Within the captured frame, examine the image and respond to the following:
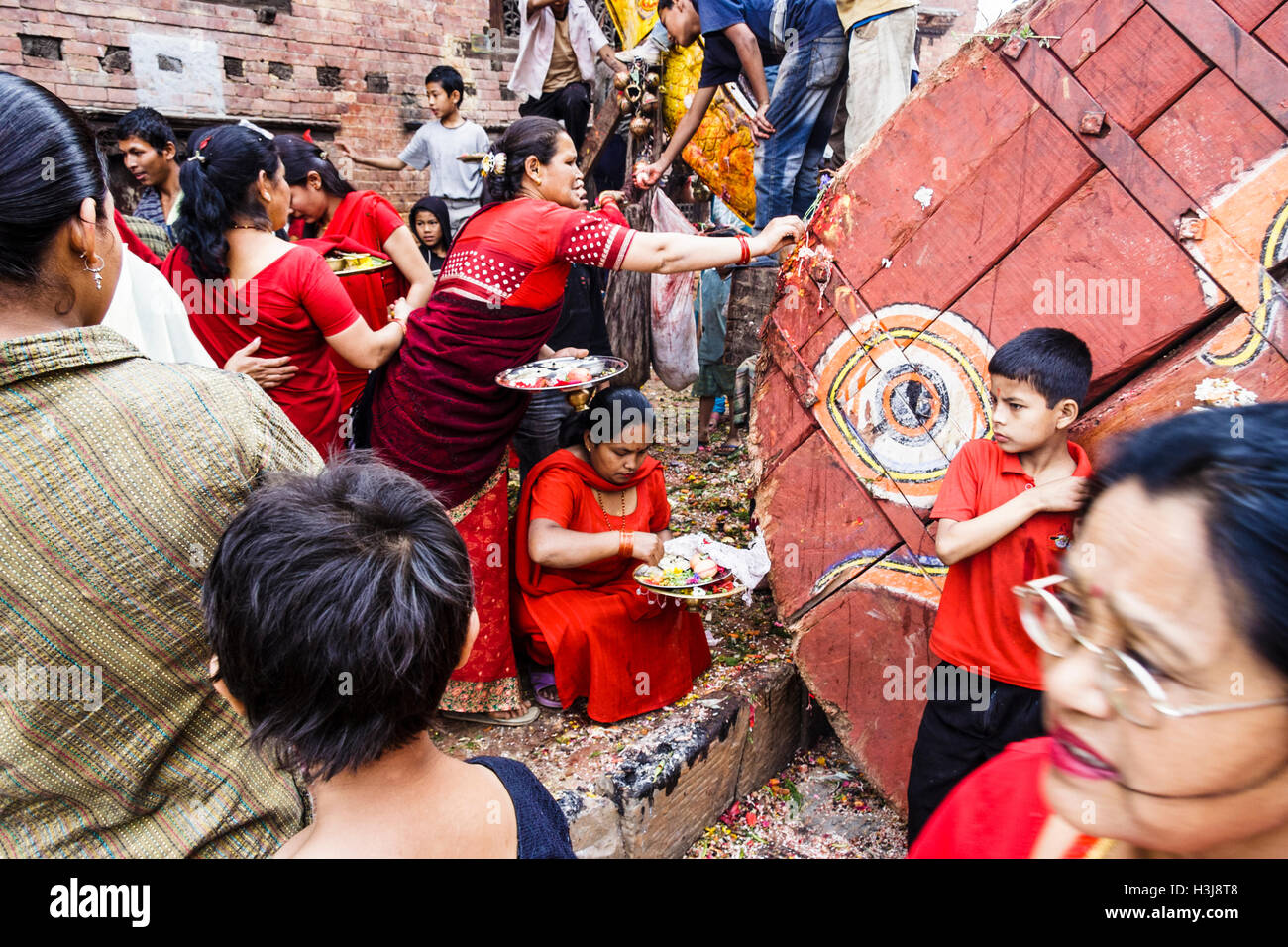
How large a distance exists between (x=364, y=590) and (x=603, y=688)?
2171 mm

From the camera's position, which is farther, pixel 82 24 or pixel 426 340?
pixel 82 24

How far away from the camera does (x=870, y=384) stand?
258cm

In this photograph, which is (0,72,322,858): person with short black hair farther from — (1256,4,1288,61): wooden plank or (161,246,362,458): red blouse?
(1256,4,1288,61): wooden plank

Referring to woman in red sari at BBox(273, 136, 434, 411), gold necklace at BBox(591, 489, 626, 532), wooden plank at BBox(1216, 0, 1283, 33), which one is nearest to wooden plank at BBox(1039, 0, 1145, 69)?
wooden plank at BBox(1216, 0, 1283, 33)

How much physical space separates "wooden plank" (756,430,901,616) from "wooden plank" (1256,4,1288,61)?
149 cm

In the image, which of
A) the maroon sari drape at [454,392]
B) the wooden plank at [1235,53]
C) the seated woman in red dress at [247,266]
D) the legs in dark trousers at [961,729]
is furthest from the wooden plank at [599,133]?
the legs in dark trousers at [961,729]

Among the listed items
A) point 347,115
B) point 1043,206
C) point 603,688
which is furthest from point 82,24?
point 1043,206

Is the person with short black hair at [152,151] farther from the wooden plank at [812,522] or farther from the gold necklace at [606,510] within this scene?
the wooden plank at [812,522]

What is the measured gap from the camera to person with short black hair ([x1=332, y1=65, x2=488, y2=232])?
5.94 m

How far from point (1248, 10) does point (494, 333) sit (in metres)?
2.31

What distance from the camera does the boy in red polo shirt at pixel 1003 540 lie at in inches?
78.8

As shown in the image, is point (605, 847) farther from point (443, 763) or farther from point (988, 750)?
point (443, 763)

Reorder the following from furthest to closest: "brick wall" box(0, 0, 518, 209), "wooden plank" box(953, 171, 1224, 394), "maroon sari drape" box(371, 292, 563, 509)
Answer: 1. "brick wall" box(0, 0, 518, 209)
2. "maroon sari drape" box(371, 292, 563, 509)
3. "wooden plank" box(953, 171, 1224, 394)

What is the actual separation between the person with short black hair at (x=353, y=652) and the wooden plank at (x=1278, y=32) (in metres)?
2.29
